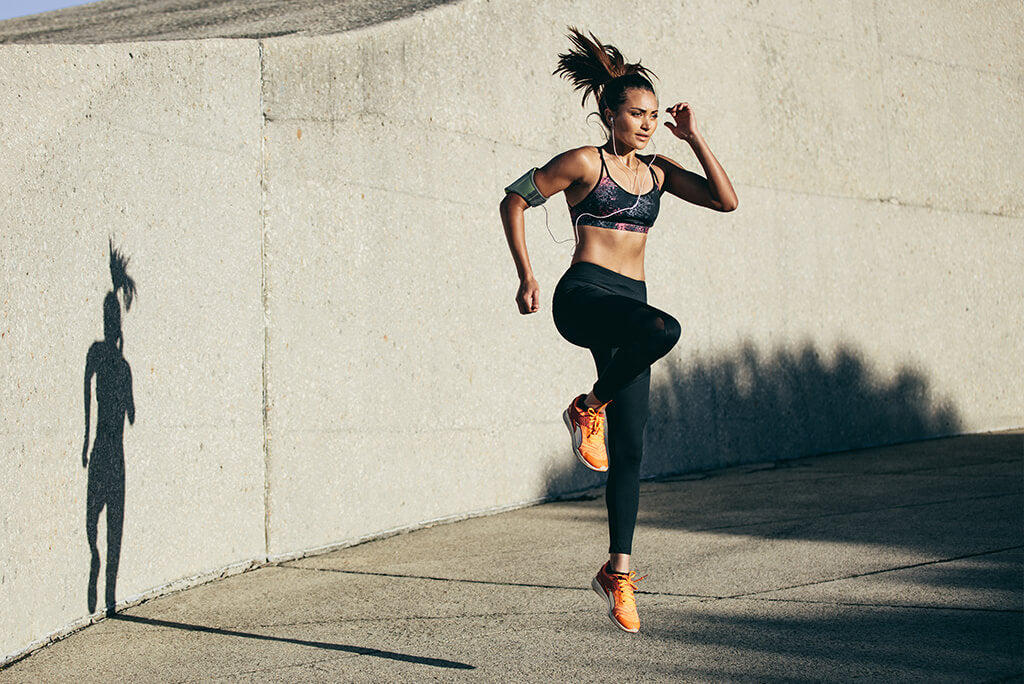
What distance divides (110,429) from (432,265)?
2949 millimetres

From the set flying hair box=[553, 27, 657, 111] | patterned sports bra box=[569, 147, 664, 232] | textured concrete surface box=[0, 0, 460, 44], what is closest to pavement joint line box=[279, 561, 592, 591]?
patterned sports bra box=[569, 147, 664, 232]

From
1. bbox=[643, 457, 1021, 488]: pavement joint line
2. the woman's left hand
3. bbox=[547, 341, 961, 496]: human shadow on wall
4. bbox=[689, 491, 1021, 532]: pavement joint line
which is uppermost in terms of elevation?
the woman's left hand

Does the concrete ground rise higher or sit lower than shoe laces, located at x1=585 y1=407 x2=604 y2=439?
lower

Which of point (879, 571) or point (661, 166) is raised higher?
point (661, 166)

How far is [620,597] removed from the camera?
173 inches

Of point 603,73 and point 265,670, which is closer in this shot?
point 265,670

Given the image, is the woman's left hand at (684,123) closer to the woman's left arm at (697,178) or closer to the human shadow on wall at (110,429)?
the woman's left arm at (697,178)

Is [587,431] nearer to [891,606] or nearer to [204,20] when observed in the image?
[891,606]

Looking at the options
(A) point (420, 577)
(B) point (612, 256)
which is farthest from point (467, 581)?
(B) point (612, 256)

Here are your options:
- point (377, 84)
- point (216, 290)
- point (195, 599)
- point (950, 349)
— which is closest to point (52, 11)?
point (377, 84)

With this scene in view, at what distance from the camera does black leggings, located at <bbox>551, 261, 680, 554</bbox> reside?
4.12 m

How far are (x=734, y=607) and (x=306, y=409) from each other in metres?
3.01

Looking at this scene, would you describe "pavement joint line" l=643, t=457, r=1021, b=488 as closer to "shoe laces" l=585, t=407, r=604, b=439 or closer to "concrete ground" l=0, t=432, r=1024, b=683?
"concrete ground" l=0, t=432, r=1024, b=683

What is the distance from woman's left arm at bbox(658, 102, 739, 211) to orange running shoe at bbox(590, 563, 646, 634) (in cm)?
158
